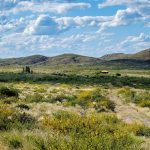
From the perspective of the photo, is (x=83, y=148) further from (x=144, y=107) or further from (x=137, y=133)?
(x=144, y=107)

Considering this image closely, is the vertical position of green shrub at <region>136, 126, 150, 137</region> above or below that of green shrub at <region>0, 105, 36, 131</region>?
below

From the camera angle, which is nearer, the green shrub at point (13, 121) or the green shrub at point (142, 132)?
the green shrub at point (13, 121)

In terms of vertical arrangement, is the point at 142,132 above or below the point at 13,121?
below

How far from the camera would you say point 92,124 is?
15.1 m

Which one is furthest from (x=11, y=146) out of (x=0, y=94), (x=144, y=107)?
(x=0, y=94)

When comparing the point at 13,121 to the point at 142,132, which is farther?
the point at 142,132

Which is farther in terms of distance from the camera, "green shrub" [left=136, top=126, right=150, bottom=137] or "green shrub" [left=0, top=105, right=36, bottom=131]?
"green shrub" [left=136, top=126, right=150, bottom=137]

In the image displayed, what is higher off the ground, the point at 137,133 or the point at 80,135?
the point at 80,135

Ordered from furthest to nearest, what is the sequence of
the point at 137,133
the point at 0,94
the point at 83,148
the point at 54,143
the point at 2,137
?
the point at 0,94, the point at 137,133, the point at 2,137, the point at 54,143, the point at 83,148

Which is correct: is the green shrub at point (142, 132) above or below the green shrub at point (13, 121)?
below

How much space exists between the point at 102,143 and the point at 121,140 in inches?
39.9

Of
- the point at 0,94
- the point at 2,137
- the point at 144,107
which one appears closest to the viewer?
the point at 2,137

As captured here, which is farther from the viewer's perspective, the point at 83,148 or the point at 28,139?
→ the point at 28,139

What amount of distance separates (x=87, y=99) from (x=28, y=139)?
75.4 feet
